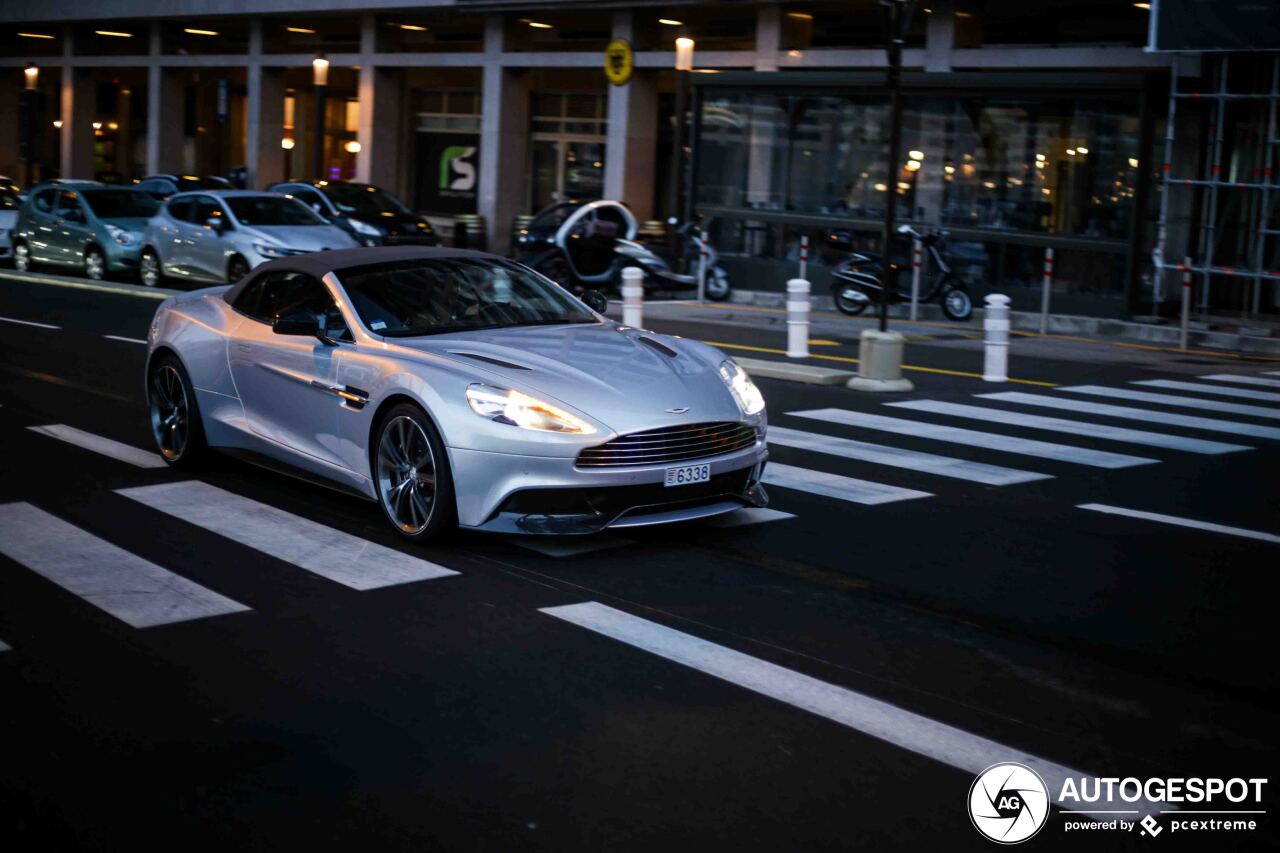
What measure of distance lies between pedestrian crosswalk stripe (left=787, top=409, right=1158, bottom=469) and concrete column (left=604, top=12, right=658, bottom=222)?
2400cm

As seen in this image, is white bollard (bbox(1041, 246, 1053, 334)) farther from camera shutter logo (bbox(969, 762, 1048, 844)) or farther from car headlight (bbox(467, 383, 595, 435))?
camera shutter logo (bbox(969, 762, 1048, 844))

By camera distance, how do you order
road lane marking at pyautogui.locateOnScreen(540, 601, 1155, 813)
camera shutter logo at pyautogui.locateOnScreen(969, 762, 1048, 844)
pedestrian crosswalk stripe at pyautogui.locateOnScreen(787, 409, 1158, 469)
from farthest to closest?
pedestrian crosswalk stripe at pyautogui.locateOnScreen(787, 409, 1158, 469)
road lane marking at pyautogui.locateOnScreen(540, 601, 1155, 813)
camera shutter logo at pyautogui.locateOnScreen(969, 762, 1048, 844)

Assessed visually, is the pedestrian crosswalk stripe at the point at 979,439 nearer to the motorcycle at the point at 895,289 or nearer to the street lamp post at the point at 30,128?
the motorcycle at the point at 895,289

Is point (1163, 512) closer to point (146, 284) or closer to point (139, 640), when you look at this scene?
point (139, 640)

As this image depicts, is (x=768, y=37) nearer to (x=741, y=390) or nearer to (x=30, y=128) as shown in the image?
(x=30, y=128)

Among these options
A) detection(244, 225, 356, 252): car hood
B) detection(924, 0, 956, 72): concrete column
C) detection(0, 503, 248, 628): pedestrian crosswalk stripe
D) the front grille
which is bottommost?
detection(0, 503, 248, 628): pedestrian crosswalk stripe

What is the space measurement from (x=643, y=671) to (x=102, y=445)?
20.7 ft

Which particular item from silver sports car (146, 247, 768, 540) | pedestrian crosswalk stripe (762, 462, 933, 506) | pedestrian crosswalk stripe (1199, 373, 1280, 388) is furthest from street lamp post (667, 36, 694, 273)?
silver sports car (146, 247, 768, 540)

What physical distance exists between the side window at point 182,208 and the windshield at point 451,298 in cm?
1787

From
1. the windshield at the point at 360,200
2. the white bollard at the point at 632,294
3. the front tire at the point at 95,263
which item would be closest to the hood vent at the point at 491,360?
the white bollard at the point at 632,294

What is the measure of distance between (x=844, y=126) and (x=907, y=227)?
2.90 meters

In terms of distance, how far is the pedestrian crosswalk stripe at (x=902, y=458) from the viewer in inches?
413

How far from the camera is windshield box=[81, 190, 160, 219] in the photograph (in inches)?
1128

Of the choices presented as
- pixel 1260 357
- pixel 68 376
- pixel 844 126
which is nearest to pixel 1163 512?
pixel 68 376
